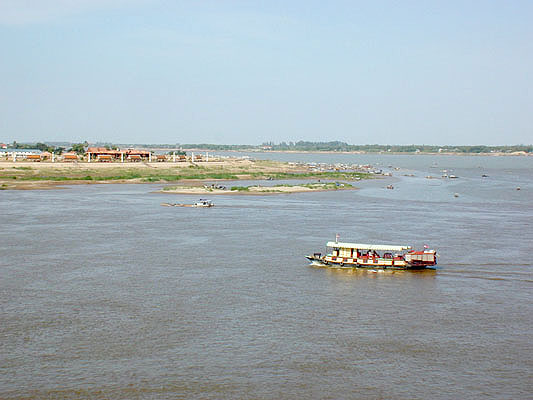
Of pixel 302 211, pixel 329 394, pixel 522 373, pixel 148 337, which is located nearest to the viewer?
pixel 329 394

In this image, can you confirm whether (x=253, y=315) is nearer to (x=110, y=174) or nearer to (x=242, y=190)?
(x=242, y=190)

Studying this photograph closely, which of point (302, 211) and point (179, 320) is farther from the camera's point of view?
point (302, 211)

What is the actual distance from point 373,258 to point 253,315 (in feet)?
39.9

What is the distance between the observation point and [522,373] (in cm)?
2180

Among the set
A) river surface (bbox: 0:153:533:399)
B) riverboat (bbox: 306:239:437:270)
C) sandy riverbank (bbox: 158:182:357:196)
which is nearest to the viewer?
river surface (bbox: 0:153:533:399)

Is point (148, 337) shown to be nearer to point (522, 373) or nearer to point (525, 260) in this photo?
point (522, 373)

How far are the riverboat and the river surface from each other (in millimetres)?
724

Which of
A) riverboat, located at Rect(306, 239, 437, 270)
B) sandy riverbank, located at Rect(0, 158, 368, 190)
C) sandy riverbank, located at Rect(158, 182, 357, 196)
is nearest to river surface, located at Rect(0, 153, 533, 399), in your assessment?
riverboat, located at Rect(306, 239, 437, 270)

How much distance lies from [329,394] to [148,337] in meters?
8.09

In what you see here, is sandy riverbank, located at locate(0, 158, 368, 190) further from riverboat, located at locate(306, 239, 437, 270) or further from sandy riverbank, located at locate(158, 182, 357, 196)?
riverboat, located at locate(306, 239, 437, 270)

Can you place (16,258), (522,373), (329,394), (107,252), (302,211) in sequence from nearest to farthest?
(329,394), (522,373), (16,258), (107,252), (302,211)

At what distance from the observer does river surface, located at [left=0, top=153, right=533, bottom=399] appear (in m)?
20.8

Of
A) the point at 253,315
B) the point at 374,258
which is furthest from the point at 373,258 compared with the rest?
the point at 253,315

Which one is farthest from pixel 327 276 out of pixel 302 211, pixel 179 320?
pixel 302 211
